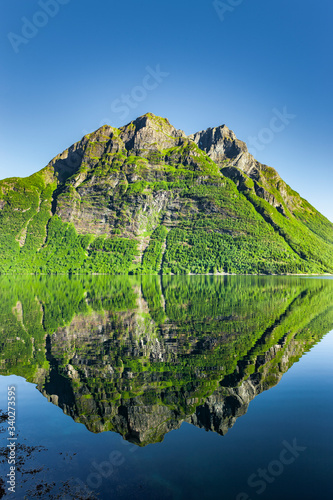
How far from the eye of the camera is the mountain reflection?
56.2ft

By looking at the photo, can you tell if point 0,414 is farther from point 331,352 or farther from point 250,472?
point 331,352

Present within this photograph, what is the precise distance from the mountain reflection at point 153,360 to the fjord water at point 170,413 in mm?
99

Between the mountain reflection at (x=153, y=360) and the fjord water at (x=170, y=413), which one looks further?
the mountain reflection at (x=153, y=360)

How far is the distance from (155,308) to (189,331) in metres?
18.5

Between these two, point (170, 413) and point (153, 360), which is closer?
point (170, 413)

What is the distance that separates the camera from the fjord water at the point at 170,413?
11938mm

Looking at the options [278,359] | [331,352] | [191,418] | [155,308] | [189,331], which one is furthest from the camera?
[155,308]

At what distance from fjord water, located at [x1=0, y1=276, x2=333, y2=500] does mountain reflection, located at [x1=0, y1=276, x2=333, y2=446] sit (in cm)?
10

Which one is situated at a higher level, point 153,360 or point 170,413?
point 170,413

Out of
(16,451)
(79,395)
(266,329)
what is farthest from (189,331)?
(16,451)

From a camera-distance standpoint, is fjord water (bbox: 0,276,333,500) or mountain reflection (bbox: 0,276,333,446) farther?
mountain reflection (bbox: 0,276,333,446)

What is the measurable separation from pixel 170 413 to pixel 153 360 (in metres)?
8.61

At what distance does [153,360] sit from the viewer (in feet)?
83.9

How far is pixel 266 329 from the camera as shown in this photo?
3697 cm
